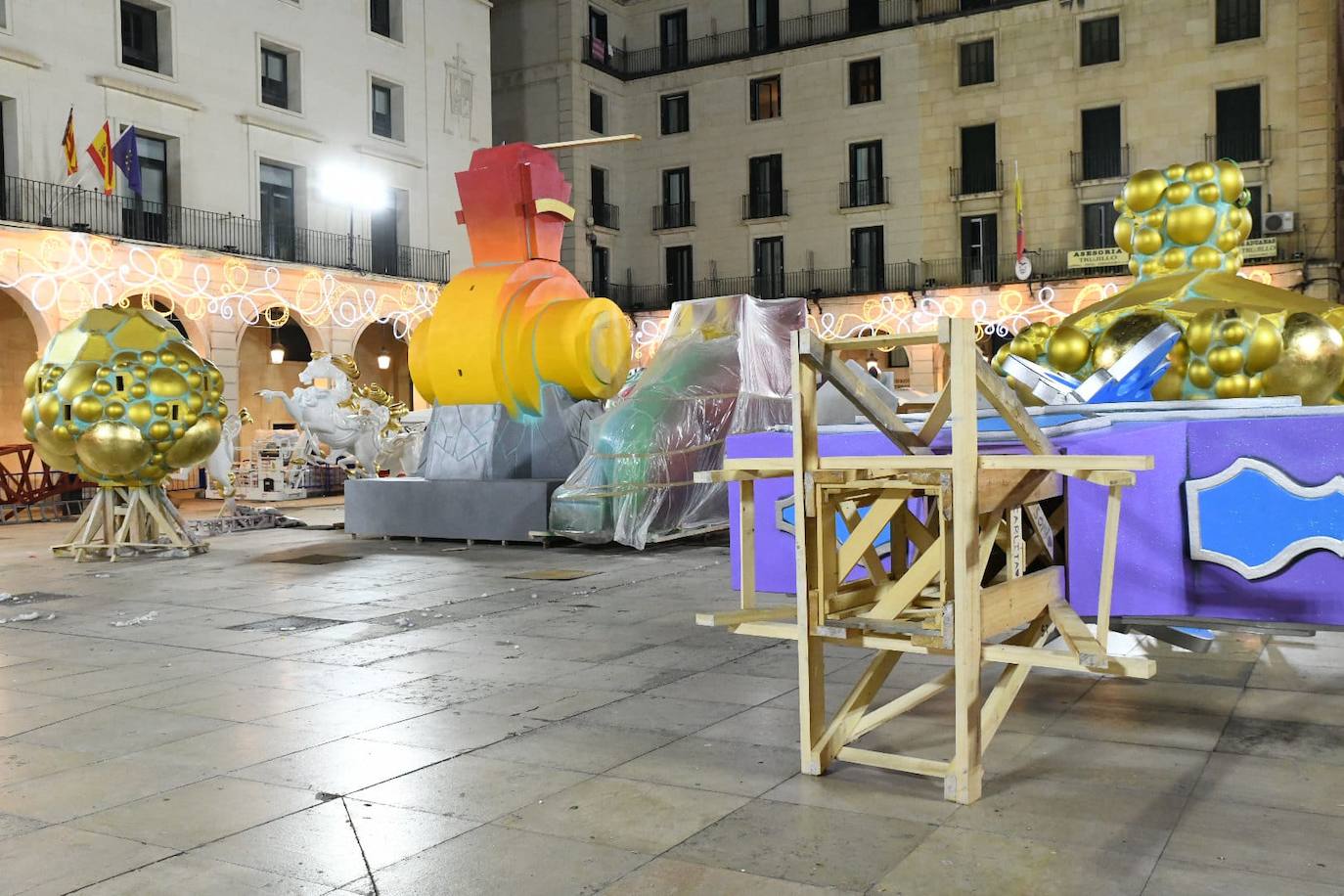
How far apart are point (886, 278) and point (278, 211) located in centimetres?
1529

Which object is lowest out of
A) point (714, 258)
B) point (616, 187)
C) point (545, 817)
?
point (545, 817)

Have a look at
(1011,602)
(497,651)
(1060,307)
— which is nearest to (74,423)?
(497,651)

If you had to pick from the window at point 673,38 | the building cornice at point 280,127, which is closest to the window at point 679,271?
the window at point 673,38

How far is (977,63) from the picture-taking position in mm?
30469

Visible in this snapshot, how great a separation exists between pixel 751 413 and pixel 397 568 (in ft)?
12.4

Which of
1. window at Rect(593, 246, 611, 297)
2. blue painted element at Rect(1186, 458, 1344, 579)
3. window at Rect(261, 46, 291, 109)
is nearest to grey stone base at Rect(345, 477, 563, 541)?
blue painted element at Rect(1186, 458, 1344, 579)

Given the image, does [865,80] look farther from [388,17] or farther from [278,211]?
[278,211]

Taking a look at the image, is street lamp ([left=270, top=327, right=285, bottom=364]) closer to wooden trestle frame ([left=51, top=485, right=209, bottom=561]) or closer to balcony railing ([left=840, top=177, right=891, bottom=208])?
wooden trestle frame ([left=51, top=485, right=209, bottom=561])

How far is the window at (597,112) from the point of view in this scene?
3450cm

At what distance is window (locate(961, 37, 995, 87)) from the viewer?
1191 inches

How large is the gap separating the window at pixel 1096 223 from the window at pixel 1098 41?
346cm

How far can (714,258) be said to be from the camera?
34219 mm

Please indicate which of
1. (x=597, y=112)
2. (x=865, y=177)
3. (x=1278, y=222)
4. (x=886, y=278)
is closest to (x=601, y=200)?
(x=597, y=112)

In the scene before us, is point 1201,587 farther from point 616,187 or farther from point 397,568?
point 616,187
